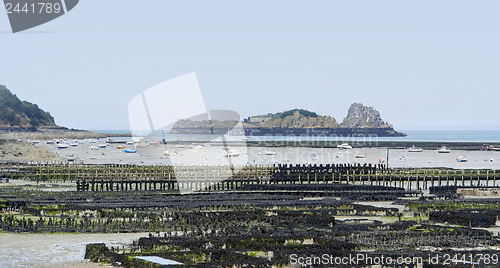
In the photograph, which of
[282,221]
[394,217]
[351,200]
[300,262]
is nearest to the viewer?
[300,262]

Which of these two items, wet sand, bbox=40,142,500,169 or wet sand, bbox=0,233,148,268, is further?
wet sand, bbox=40,142,500,169

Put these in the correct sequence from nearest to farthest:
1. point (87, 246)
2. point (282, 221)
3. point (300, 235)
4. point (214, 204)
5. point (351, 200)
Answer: point (87, 246)
point (300, 235)
point (282, 221)
point (214, 204)
point (351, 200)

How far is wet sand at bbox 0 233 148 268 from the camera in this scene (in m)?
25.6

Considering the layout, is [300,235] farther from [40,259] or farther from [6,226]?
[6,226]

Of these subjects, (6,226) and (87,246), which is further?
(6,226)

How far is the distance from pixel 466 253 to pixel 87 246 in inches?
648

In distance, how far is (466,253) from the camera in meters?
26.0

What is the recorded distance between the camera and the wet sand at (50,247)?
25641 millimetres

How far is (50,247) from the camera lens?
28969 mm

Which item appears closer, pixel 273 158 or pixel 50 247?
pixel 50 247

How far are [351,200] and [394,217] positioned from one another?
967cm

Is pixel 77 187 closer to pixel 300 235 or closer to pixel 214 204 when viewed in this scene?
pixel 214 204

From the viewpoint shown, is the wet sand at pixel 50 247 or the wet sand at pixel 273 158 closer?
the wet sand at pixel 50 247

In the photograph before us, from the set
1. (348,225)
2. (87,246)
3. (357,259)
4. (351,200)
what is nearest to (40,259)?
(87,246)
